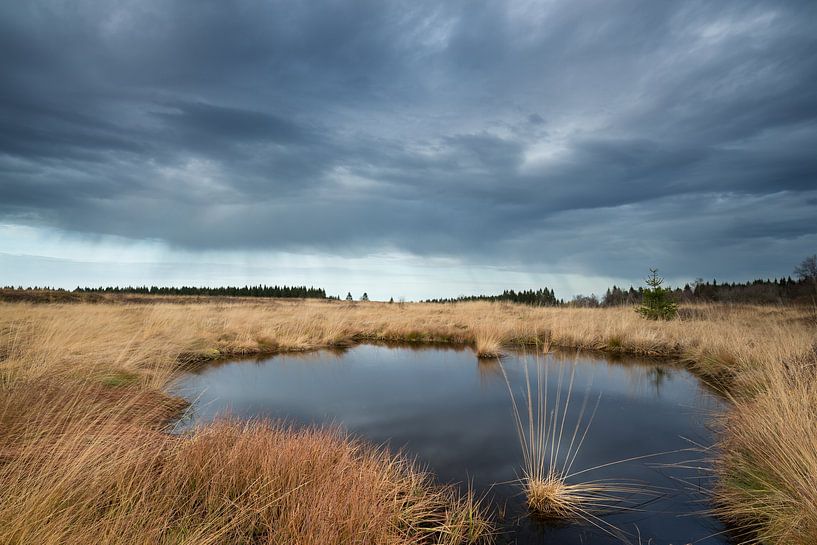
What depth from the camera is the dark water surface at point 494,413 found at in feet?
15.3

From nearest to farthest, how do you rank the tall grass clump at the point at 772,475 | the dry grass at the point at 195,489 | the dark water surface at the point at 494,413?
the dry grass at the point at 195,489 < the tall grass clump at the point at 772,475 < the dark water surface at the point at 494,413

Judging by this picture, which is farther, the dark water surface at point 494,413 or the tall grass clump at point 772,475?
the dark water surface at point 494,413

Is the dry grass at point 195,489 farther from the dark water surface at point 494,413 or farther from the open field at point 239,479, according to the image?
the dark water surface at point 494,413

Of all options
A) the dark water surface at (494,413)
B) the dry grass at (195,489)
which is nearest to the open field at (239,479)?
the dry grass at (195,489)

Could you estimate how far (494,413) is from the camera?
8.21 meters

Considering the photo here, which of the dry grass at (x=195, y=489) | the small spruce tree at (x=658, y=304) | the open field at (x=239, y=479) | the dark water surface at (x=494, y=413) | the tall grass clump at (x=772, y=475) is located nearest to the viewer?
the dry grass at (x=195, y=489)

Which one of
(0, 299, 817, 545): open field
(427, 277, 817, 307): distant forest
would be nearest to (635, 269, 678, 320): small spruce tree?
(427, 277, 817, 307): distant forest

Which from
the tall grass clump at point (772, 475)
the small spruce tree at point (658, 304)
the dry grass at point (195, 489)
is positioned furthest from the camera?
the small spruce tree at point (658, 304)

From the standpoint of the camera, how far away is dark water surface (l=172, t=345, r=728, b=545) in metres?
4.67

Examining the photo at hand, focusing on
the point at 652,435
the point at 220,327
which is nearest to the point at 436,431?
the point at 652,435

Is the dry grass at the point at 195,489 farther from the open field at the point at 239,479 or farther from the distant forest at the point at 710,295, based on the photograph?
the distant forest at the point at 710,295

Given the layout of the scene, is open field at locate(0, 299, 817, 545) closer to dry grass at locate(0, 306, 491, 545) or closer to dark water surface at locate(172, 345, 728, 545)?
dry grass at locate(0, 306, 491, 545)

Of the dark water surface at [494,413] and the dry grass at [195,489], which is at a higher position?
the dry grass at [195,489]

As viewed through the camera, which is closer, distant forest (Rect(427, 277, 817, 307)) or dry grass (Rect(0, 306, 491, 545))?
dry grass (Rect(0, 306, 491, 545))
